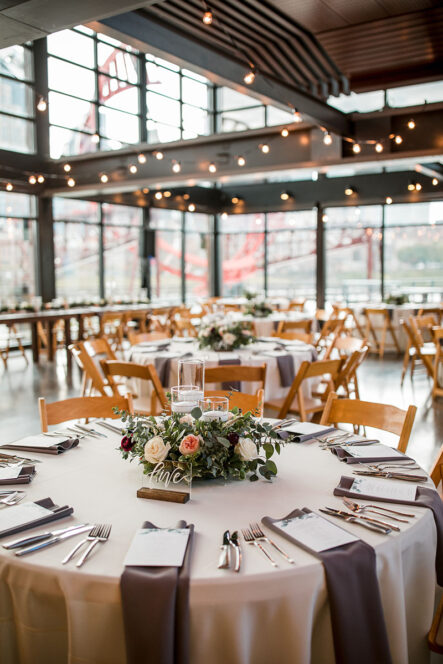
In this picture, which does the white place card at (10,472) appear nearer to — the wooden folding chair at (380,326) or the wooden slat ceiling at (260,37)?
the wooden slat ceiling at (260,37)

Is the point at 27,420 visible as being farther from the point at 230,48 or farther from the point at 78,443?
the point at 230,48

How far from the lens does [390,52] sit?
7207 millimetres

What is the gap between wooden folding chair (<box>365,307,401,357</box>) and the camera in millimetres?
11203

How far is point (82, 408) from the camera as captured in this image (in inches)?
128

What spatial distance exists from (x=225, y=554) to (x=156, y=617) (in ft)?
0.82

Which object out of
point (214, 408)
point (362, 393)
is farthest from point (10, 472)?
point (362, 393)

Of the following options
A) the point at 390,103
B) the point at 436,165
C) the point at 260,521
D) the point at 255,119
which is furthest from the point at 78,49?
the point at 260,521

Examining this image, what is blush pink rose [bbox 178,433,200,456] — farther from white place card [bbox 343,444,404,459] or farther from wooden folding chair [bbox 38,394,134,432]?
wooden folding chair [bbox 38,394,134,432]

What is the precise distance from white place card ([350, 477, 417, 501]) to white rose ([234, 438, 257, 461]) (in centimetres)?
37

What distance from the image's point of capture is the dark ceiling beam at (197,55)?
16.8ft

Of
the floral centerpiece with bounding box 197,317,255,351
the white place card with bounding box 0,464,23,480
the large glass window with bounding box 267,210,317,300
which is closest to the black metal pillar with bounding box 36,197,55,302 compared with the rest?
the large glass window with bounding box 267,210,317,300

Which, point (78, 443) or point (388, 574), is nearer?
point (388, 574)

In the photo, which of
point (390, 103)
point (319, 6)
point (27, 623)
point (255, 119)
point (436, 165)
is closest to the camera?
point (27, 623)

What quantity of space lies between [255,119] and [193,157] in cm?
570
